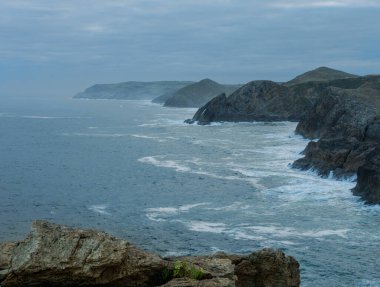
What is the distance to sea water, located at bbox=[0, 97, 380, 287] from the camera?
112 feet

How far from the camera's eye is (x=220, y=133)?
394 feet

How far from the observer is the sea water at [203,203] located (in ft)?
112

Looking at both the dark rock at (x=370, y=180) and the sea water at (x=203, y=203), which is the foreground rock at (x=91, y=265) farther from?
the dark rock at (x=370, y=180)

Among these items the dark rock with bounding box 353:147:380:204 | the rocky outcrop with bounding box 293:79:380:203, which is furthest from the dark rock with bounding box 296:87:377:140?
the dark rock with bounding box 353:147:380:204

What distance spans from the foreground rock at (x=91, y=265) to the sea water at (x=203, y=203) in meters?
14.3

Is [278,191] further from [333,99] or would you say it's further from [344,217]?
[333,99]

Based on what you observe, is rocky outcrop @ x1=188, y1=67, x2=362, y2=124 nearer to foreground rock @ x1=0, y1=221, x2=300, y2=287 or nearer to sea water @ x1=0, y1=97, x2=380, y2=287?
sea water @ x1=0, y1=97, x2=380, y2=287

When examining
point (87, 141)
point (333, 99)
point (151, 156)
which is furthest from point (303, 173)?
point (87, 141)

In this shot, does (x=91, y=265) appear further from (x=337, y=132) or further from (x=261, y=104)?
(x=261, y=104)

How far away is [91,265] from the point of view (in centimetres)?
1404

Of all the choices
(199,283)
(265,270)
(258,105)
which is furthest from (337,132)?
(258,105)

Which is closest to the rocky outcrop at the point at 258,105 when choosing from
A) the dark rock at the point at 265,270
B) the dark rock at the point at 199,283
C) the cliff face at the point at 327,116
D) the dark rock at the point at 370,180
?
the cliff face at the point at 327,116

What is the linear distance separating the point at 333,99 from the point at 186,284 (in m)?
89.4

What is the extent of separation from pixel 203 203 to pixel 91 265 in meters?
34.5
